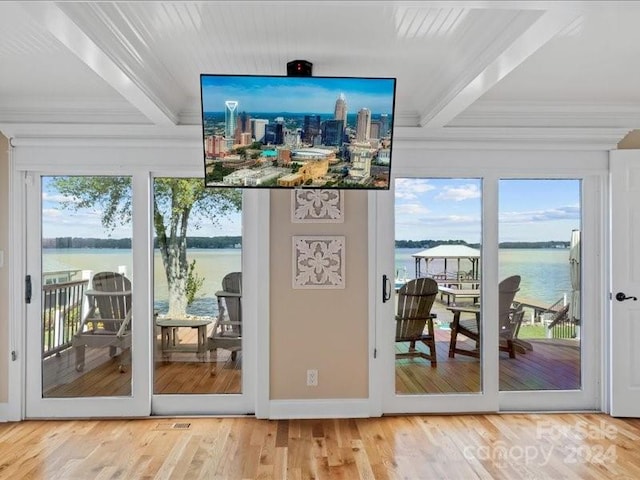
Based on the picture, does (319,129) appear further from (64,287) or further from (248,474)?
(64,287)

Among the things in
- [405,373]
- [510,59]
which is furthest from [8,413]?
[510,59]

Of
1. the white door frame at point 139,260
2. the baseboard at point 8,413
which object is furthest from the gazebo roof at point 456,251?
the baseboard at point 8,413

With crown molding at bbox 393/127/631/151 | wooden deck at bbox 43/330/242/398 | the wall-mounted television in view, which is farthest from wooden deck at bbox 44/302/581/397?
the wall-mounted television

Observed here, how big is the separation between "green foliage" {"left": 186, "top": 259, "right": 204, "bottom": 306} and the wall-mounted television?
3.95 feet

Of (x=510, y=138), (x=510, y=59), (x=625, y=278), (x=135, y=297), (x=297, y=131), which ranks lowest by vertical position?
(x=135, y=297)

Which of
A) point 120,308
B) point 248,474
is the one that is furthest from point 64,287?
point 248,474

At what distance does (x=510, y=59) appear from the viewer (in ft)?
7.61

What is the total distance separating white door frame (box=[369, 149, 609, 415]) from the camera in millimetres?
3711

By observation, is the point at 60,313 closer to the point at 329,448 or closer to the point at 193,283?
the point at 193,283

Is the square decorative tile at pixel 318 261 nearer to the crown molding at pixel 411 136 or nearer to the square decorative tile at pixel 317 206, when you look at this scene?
the square decorative tile at pixel 317 206

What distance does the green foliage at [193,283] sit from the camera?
3.77 meters

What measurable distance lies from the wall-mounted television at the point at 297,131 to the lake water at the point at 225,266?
1.12 metres

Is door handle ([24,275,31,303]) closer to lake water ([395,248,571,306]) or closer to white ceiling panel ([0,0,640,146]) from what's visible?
white ceiling panel ([0,0,640,146])

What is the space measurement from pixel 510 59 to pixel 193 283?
2.70 m
